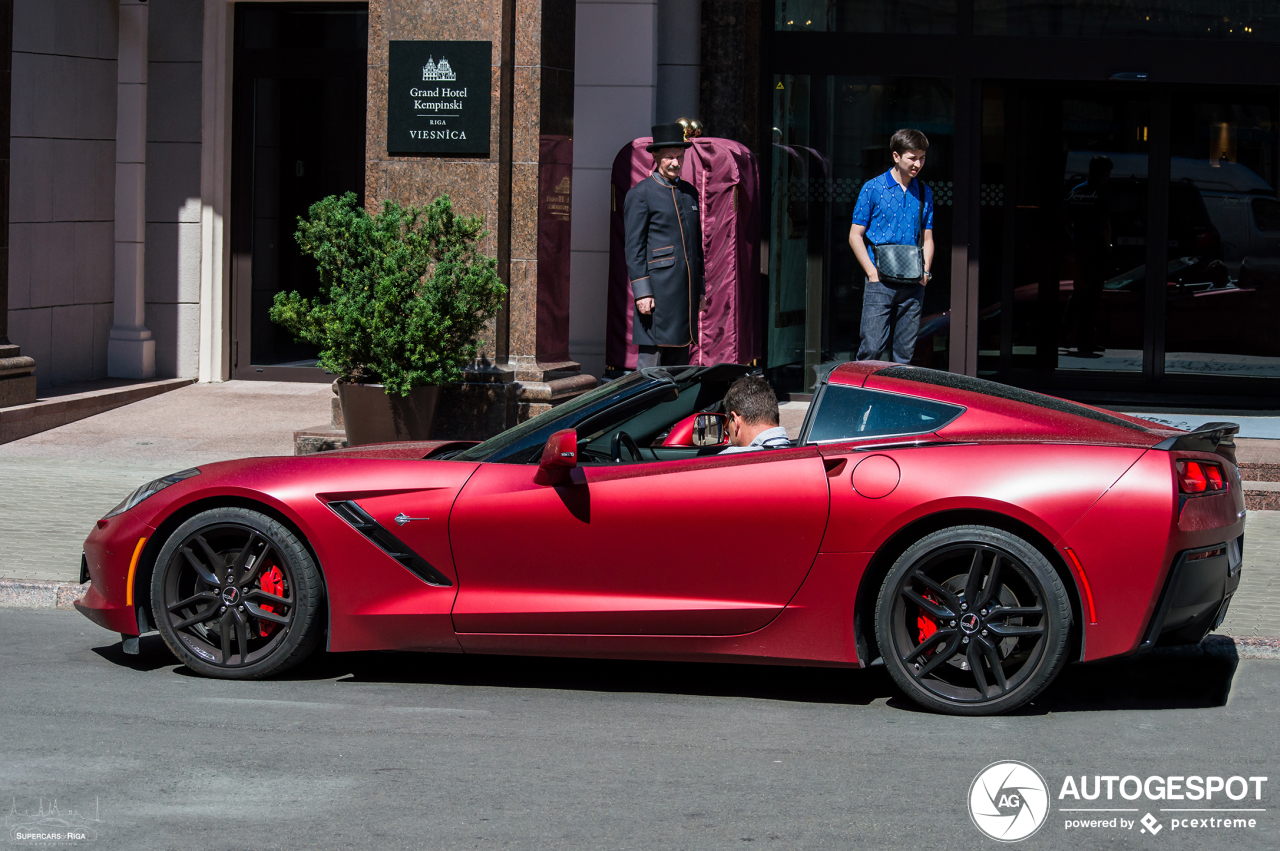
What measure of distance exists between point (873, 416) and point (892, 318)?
14.2ft

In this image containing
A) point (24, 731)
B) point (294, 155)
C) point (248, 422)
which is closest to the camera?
point (24, 731)

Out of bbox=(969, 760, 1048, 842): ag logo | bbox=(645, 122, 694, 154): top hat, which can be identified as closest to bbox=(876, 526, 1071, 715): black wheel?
bbox=(969, 760, 1048, 842): ag logo

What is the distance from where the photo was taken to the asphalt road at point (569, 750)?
405cm

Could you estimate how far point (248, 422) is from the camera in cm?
1198

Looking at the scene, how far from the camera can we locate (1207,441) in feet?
17.2

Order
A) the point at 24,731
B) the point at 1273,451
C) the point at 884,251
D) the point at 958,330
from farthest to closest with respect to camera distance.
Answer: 1. the point at 958,330
2. the point at 1273,451
3. the point at 884,251
4. the point at 24,731

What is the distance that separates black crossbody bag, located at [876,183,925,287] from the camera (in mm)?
9375

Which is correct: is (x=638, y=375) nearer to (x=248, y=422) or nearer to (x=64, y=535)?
(x=64, y=535)

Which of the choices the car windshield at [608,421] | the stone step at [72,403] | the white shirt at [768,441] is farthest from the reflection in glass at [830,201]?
the white shirt at [768,441]

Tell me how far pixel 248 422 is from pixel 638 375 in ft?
22.5

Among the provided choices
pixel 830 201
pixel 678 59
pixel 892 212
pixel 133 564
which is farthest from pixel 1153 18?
pixel 133 564

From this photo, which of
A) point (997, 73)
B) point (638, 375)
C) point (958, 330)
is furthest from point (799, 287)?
point (638, 375)

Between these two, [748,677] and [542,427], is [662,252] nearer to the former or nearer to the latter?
[542,427]

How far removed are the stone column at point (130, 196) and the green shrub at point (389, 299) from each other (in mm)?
4425
